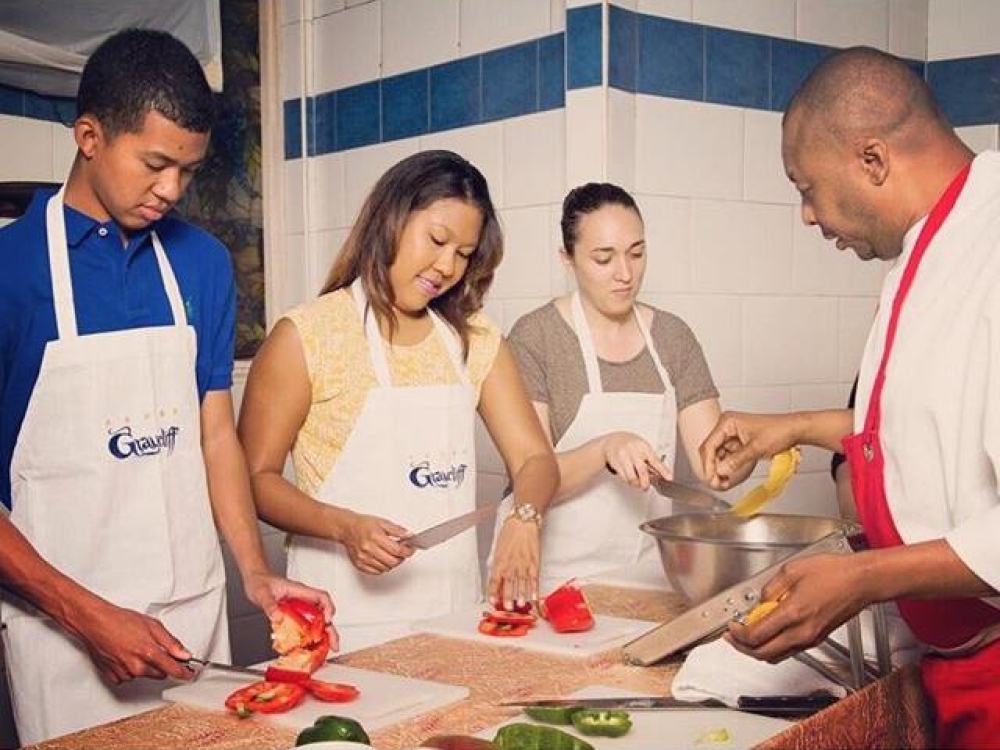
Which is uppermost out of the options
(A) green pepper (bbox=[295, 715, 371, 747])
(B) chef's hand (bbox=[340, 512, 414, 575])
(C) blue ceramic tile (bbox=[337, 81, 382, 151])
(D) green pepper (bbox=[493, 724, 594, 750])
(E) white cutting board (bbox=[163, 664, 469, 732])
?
(C) blue ceramic tile (bbox=[337, 81, 382, 151])

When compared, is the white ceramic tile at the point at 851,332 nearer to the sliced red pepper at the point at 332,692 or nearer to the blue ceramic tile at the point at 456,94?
the blue ceramic tile at the point at 456,94

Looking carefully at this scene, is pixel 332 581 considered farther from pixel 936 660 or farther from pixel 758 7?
pixel 758 7

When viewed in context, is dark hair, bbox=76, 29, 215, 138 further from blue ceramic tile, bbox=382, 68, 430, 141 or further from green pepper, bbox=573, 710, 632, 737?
blue ceramic tile, bbox=382, 68, 430, 141

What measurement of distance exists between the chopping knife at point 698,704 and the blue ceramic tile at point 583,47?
220 cm

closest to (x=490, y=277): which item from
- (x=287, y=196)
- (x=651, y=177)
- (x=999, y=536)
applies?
(x=651, y=177)

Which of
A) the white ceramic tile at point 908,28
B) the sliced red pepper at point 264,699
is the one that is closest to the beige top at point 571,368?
the sliced red pepper at point 264,699

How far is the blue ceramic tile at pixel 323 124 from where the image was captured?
4.30 metres

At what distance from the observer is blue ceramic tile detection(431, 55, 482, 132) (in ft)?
12.5

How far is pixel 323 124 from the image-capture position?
433cm

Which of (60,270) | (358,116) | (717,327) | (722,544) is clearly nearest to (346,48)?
(358,116)

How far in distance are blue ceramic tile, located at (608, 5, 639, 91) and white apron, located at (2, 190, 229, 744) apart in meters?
1.64


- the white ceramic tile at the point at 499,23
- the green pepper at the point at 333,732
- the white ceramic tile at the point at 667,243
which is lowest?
the green pepper at the point at 333,732

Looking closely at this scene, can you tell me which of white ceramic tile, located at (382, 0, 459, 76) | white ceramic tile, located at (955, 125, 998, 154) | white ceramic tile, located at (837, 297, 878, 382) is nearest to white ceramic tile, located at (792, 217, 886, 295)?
white ceramic tile, located at (837, 297, 878, 382)

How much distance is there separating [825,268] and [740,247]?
43 centimetres
